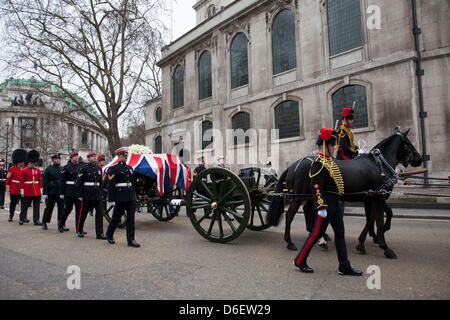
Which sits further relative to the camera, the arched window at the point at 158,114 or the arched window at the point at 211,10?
the arched window at the point at 211,10

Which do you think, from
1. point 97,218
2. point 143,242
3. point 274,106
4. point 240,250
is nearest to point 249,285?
point 240,250

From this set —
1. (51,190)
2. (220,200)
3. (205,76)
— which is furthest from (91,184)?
(205,76)

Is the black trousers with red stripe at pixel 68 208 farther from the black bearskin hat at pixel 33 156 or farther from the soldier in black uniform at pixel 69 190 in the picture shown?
the black bearskin hat at pixel 33 156

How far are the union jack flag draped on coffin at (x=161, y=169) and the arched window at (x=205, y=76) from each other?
17498 millimetres

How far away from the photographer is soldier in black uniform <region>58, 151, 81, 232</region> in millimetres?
7500

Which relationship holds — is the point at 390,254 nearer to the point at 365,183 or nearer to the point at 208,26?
the point at 365,183

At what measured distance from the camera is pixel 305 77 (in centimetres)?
1730

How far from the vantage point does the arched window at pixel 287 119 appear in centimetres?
1792

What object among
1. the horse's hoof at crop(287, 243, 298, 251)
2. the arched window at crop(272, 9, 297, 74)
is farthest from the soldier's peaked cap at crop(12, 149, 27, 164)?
the arched window at crop(272, 9, 297, 74)

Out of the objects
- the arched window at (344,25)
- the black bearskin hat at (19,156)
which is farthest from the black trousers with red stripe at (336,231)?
the arched window at (344,25)

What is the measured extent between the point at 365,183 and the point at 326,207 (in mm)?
1507

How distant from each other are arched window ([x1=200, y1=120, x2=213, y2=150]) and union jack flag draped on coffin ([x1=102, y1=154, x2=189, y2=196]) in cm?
1577

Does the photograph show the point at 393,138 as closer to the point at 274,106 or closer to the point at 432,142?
the point at 432,142

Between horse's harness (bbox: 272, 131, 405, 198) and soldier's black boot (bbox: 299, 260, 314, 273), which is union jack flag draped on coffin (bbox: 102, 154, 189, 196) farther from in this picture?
soldier's black boot (bbox: 299, 260, 314, 273)
